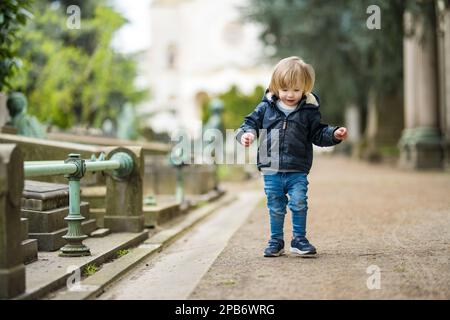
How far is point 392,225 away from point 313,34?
17877 mm

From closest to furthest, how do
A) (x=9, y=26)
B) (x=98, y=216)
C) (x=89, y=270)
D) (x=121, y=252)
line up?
(x=89, y=270) → (x=121, y=252) → (x=98, y=216) → (x=9, y=26)

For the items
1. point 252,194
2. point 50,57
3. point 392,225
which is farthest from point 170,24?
point 392,225

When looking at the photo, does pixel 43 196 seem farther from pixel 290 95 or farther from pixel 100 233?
pixel 290 95

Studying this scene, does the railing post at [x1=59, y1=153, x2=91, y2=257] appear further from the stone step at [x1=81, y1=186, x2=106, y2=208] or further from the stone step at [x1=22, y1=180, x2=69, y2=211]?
the stone step at [x1=81, y1=186, x2=106, y2=208]

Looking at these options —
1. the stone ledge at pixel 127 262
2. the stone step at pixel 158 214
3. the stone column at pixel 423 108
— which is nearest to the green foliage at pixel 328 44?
the stone column at pixel 423 108

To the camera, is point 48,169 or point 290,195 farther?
point 290,195

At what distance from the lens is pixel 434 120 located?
66.4ft

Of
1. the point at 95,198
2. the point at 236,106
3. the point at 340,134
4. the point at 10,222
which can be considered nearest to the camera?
the point at 10,222

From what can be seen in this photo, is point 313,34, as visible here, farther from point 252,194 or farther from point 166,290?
point 166,290

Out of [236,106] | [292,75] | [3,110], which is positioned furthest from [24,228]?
[236,106]

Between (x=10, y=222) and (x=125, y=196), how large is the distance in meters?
3.06

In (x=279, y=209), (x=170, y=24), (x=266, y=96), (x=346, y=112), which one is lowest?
(x=279, y=209)

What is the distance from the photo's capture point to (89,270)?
200 inches

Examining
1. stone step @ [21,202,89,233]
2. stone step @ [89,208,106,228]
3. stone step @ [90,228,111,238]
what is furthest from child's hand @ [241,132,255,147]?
stone step @ [89,208,106,228]
